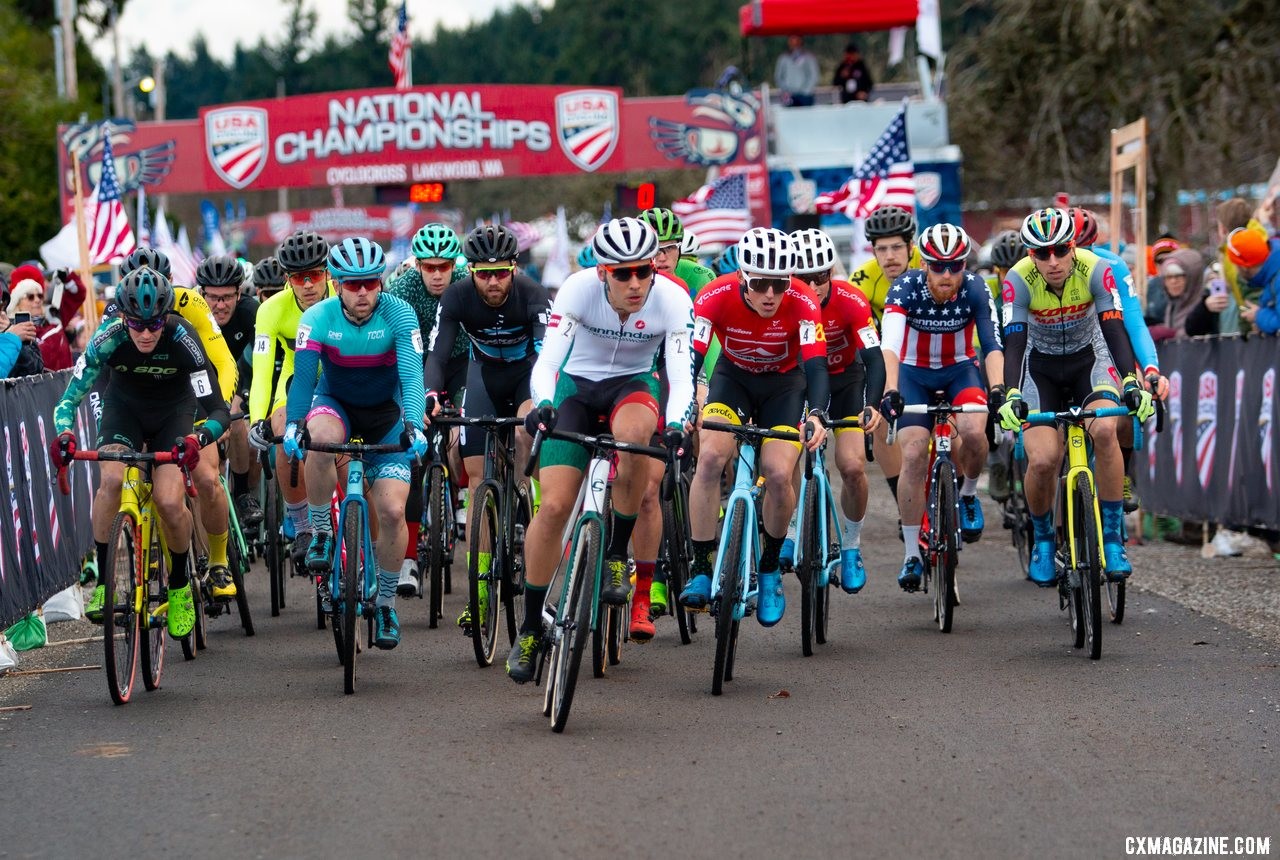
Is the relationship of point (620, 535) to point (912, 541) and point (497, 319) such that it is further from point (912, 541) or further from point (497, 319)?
point (912, 541)

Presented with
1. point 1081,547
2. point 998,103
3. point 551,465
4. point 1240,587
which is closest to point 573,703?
point 551,465

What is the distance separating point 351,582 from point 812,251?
2747 mm

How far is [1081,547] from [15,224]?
26.8 m

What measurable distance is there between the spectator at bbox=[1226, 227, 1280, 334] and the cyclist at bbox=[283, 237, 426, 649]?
673 cm

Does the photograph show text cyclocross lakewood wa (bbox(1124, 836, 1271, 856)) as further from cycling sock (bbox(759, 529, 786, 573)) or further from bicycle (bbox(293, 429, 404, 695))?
bicycle (bbox(293, 429, 404, 695))

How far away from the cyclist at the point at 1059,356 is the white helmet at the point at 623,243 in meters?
2.50

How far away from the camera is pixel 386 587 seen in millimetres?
9578

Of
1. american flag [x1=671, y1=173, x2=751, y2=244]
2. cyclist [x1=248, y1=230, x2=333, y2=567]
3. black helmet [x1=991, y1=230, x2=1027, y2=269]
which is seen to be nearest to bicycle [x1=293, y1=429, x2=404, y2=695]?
cyclist [x1=248, y1=230, x2=333, y2=567]

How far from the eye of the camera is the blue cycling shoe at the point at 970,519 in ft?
37.6

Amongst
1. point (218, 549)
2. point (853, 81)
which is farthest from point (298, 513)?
point (853, 81)

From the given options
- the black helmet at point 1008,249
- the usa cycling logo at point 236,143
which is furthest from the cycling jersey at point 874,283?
the usa cycling logo at point 236,143

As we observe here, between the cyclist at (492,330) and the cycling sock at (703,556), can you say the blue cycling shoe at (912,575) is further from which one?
the cyclist at (492,330)

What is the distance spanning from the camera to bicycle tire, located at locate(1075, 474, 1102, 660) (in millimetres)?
9367

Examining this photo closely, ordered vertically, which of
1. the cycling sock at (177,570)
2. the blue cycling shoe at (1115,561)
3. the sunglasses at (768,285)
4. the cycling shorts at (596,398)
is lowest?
the blue cycling shoe at (1115,561)
